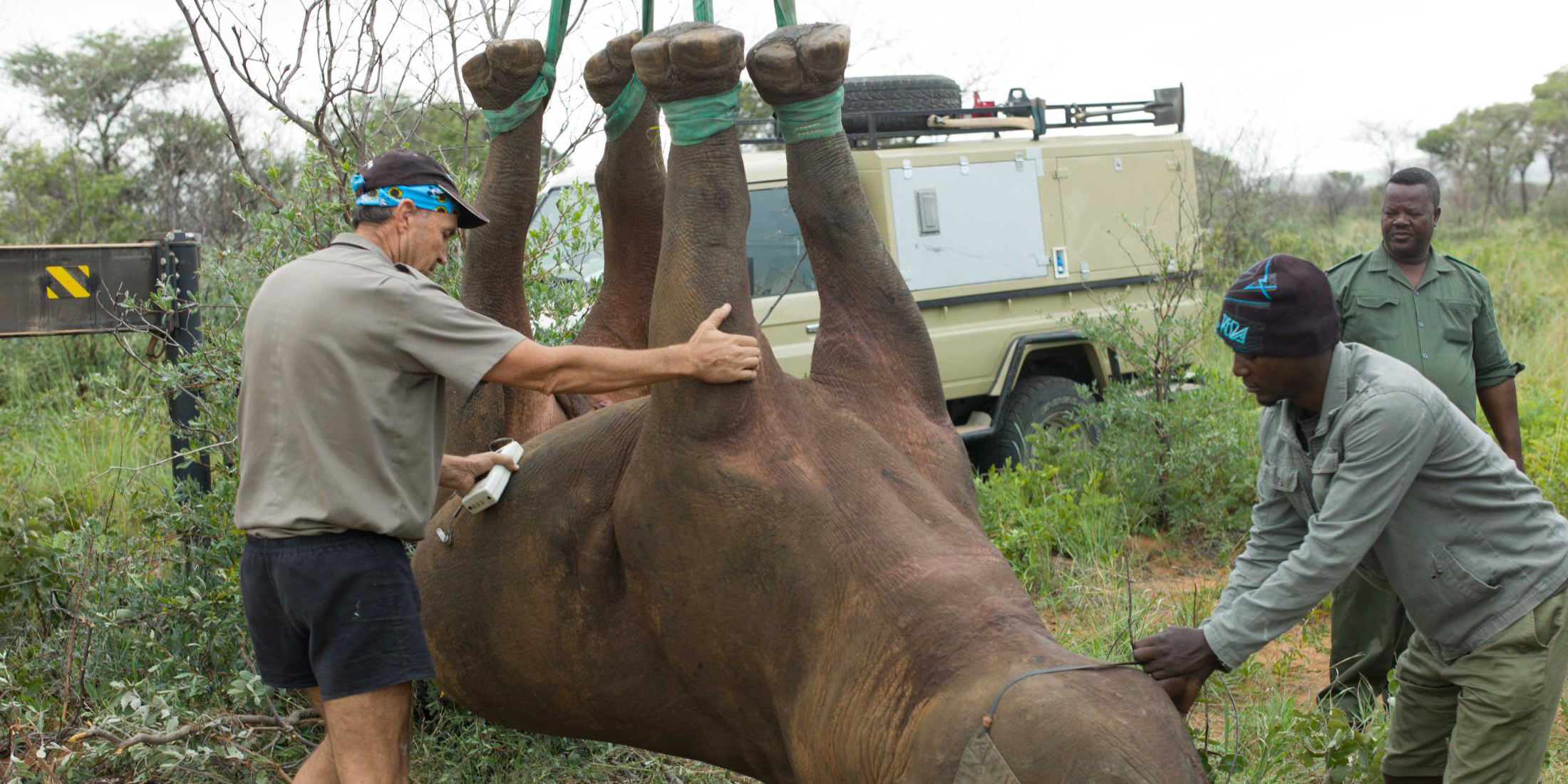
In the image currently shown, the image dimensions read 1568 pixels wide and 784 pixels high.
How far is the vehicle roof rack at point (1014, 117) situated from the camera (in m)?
8.73

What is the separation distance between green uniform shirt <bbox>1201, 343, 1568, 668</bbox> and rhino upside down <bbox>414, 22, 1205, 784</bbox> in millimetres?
762

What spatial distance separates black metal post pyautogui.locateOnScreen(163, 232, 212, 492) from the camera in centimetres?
495

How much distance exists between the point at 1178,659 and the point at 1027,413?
6337 millimetres

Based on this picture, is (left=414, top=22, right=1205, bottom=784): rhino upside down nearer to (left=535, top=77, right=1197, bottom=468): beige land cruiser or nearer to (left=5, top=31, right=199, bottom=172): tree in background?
(left=535, top=77, right=1197, bottom=468): beige land cruiser

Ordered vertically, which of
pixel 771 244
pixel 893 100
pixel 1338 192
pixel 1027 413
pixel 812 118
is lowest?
pixel 1338 192

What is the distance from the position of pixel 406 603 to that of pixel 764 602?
0.95 metres

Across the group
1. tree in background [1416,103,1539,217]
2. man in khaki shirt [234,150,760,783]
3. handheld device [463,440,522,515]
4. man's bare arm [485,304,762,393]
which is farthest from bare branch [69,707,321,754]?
tree in background [1416,103,1539,217]

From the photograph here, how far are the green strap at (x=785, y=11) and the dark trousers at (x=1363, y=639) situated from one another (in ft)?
10.0

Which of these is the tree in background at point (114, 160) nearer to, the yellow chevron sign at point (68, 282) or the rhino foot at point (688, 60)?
the yellow chevron sign at point (68, 282)

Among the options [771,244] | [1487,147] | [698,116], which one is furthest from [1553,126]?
[698,116]

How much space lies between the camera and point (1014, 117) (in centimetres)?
936

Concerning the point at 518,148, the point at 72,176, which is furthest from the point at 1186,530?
the point at 72,176

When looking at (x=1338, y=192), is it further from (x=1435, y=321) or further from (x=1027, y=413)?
(x=1435, y=321)

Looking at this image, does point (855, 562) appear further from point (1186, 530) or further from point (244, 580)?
point (1186, 530)
